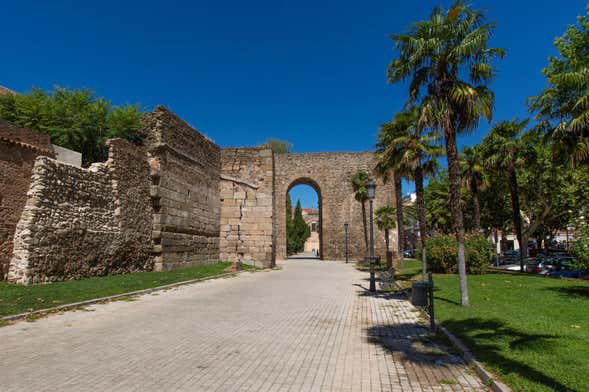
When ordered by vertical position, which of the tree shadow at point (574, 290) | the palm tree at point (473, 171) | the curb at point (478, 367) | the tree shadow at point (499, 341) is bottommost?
the curb at point (478, 367)

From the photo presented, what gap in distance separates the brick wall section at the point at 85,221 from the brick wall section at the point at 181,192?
613mm

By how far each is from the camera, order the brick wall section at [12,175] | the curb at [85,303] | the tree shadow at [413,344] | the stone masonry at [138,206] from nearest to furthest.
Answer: the tree shadow at [413,344], the curb at [85,303], the brick wall section at [12,175], the stone masonry at [138,206]

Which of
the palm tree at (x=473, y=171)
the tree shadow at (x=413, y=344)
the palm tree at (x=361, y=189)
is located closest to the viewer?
the tree shadow at (x=413, y=344)

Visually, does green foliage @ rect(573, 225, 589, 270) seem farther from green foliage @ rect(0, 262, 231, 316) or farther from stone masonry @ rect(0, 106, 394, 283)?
stone masonry @ rect(0, 106, 394, 283)

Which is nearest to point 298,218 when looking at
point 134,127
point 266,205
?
point 266,205

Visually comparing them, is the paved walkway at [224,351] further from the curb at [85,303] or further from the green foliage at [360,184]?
the green foliage at [360,184]

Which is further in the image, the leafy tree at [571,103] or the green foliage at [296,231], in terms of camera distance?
the green foliage at [296,231]

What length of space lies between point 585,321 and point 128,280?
11.9 metres

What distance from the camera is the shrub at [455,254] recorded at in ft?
58.4

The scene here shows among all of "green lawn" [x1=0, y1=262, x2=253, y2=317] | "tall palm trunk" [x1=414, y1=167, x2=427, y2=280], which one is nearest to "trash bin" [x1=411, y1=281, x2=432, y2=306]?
"tall palm trunk" [x1=414, y1=167, x2=427, y2=280]

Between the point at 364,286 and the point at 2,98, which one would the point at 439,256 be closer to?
the point at 364,286

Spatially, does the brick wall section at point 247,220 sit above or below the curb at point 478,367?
above

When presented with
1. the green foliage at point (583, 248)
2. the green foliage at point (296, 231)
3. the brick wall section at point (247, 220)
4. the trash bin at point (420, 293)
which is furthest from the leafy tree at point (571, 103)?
the green foliage at point (296, 231)

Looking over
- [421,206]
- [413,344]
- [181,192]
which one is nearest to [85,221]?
[181,192]
